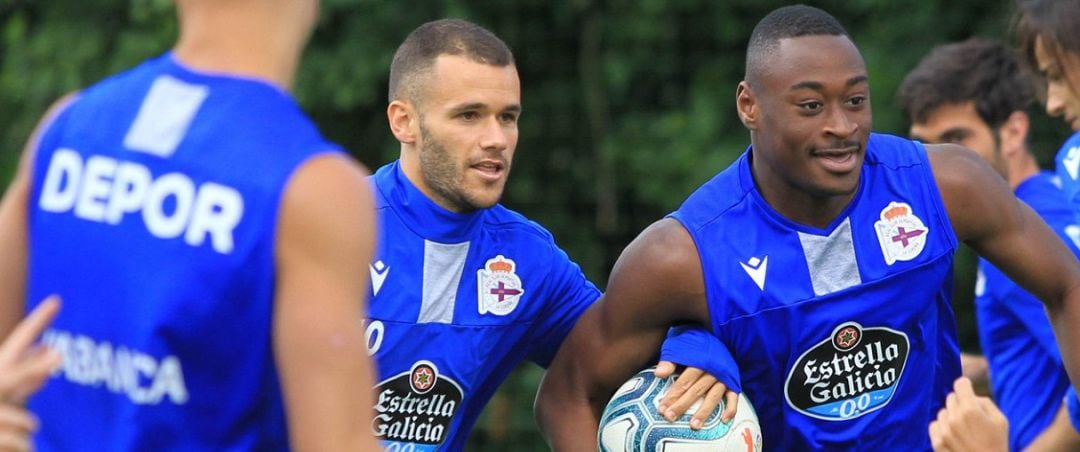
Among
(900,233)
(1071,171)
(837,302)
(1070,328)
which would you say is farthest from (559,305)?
(1071,171)

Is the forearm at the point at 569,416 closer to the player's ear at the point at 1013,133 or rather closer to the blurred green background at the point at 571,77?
the player's ear at the point at 1013,133

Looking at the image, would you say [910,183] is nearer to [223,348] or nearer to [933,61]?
[933,61]

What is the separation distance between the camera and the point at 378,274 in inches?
158

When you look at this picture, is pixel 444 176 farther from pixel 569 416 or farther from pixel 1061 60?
pixel 1061 60

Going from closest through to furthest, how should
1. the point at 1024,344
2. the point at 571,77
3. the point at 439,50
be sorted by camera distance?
the point at 439,50 < the point at 1024,344 < the point at 571,77

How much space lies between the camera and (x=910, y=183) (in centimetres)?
407

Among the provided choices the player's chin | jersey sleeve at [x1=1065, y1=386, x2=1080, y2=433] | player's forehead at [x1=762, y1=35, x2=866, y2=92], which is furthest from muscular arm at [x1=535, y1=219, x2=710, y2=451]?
jersey sleeve at [x1=1065, y1=386, x2=1080, y2=433]

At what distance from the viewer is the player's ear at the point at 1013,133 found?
18.2ft

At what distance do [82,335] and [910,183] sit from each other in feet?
8.18

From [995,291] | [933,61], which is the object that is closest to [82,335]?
[995,291]

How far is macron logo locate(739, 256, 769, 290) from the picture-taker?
395 centimetres

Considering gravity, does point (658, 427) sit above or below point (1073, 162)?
below

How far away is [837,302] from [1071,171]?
1077 millimetres

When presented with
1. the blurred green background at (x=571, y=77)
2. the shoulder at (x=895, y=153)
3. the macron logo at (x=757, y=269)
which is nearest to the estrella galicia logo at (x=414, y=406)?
the macron logo at (x=757, y=269)
